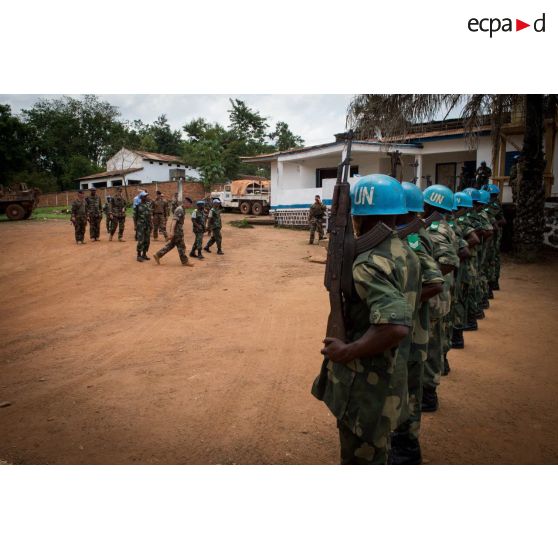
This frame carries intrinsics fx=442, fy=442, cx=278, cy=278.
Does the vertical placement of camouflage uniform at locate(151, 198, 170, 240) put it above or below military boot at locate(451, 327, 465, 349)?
above

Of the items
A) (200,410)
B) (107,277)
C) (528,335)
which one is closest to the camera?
(200,410)

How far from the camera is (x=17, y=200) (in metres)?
18.7

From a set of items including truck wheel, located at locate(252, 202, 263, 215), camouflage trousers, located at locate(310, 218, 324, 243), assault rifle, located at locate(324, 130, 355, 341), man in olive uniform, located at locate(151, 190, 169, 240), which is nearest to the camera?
assault rifle, located at locate(324, 130, 355, 341)

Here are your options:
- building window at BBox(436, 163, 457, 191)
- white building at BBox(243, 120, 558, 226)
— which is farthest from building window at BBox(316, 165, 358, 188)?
building window at BBox(436, 163, 457, 191)

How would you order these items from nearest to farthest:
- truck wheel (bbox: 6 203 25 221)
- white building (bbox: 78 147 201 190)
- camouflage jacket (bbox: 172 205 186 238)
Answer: camouflage jacket (bbox: 172 205 186 238)
truck wheel (bbox: 6 203 25 221)
white building (bbox: 78 147 201 190)

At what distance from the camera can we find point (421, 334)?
272 cm

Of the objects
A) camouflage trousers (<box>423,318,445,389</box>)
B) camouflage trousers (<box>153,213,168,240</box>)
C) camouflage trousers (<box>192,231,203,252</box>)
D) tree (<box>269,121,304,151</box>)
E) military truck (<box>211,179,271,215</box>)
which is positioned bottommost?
camouflage trousers (<box>423,318,445,389</box>)

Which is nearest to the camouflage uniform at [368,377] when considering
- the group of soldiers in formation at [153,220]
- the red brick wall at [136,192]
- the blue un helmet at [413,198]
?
the blue un helmet at [413,198]

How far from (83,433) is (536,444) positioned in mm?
3403

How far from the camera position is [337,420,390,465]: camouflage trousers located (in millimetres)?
2014

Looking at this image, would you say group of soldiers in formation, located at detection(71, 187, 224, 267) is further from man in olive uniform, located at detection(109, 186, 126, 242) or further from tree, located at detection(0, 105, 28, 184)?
tree, located at detection(0, 105, 28, 184)

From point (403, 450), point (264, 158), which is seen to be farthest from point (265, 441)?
point (264, 158)
